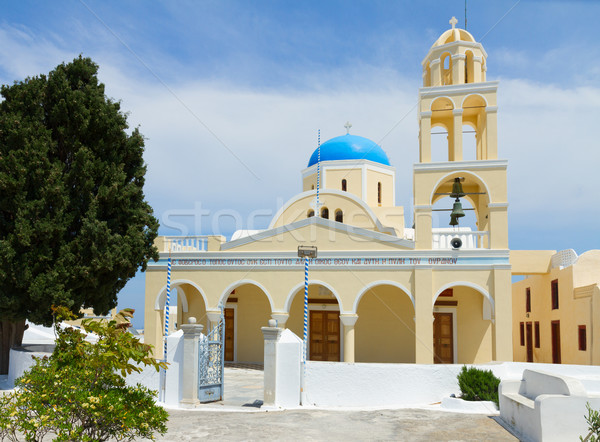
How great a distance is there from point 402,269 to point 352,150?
738 cm

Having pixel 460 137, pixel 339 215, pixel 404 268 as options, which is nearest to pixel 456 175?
pixel 460 137

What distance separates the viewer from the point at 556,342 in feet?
61.8

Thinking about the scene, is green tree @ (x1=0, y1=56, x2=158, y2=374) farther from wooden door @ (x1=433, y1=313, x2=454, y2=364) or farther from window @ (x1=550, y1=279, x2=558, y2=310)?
window @ (x1=550, y1=279, x2=558, y2=310)

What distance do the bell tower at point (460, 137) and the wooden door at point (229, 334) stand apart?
7.01 m

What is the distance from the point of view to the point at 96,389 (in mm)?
6312

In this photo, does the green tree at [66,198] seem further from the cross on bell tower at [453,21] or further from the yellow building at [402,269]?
the cross on bell tower at [453,21]

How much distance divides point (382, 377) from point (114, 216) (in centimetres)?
698

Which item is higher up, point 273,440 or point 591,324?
point 591,324

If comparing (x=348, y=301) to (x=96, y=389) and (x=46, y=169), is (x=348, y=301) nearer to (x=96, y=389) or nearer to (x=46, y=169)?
(x=46, y=169)

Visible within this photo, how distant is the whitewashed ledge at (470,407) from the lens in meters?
10.3

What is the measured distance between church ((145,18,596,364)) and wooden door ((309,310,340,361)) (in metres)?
0.03

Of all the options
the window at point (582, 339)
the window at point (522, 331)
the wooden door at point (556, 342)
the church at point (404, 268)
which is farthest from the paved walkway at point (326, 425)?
the window at point (522, 331)

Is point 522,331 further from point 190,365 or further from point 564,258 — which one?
point 190,365

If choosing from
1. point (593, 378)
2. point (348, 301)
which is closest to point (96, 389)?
point (593, 378)
